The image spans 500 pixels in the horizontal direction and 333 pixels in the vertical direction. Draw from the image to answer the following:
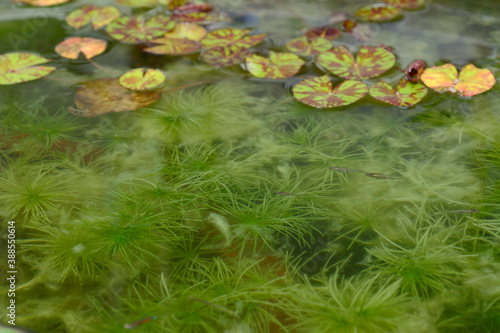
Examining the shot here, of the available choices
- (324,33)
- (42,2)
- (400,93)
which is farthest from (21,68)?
(400,93)

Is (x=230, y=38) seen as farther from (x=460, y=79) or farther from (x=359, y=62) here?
(x=460, y=79)

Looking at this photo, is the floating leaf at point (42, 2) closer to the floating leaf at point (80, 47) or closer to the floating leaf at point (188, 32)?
the floating leaf at point (80, 47)

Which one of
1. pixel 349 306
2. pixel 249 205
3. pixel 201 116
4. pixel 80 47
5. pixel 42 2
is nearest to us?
pixel 349 306

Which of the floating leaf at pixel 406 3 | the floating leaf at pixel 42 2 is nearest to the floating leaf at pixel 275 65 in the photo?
the floating leaf at pixel 406 3

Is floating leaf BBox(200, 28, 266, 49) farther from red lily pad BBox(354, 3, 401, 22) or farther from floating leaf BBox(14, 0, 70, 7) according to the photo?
floating leaf BBox(14, 0, 70, 7)

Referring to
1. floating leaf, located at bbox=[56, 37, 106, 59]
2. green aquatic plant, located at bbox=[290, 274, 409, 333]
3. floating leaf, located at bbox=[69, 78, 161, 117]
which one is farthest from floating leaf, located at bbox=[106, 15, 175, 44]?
green aquatic plant, located at bbox=[290, 274, 409, 333]

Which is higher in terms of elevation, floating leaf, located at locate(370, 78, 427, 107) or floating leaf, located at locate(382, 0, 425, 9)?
floating leaf, located at locate(382, 0, 425, 9)
